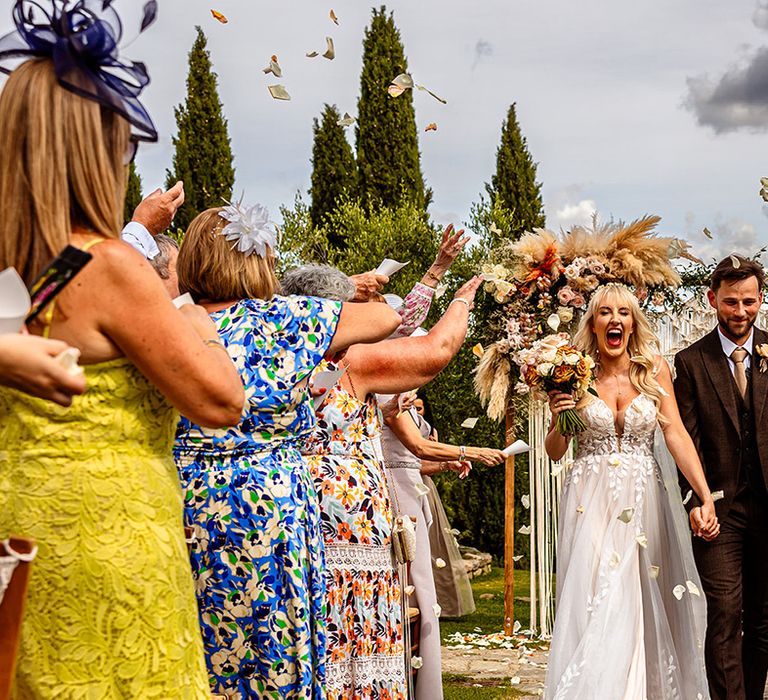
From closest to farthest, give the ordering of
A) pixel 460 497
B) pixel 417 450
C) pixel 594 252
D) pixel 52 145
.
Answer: pixel 52 145 < pixel 417 450 < pixel 594 252 < pixel 460 497

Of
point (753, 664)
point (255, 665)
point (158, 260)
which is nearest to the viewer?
point (255, 665)

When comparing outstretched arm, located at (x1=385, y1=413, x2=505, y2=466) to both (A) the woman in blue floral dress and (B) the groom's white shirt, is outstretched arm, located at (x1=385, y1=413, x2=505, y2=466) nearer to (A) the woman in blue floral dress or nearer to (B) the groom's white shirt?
(B) the groom's white shirt

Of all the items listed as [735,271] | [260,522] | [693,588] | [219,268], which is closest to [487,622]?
[693,588]

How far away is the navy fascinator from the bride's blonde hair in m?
4.58

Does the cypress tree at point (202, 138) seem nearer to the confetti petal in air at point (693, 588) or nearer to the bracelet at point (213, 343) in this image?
the confetti petal in air at point (693, 588)

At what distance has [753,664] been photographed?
6.19 meters

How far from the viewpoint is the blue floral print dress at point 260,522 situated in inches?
132

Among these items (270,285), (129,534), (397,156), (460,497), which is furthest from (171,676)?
(397,156)

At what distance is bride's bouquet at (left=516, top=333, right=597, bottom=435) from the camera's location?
614cm

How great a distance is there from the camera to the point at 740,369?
20.8 feet

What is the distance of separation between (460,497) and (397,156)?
7.94 metres

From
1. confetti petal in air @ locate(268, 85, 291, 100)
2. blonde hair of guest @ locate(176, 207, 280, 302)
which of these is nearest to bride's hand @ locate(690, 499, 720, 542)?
confetti petal in air @ locate(268, 85, 291, 100)

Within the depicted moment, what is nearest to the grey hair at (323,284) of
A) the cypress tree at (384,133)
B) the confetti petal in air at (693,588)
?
the confetti petal in air at (693,588)

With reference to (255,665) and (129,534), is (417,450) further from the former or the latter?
(129,534)
